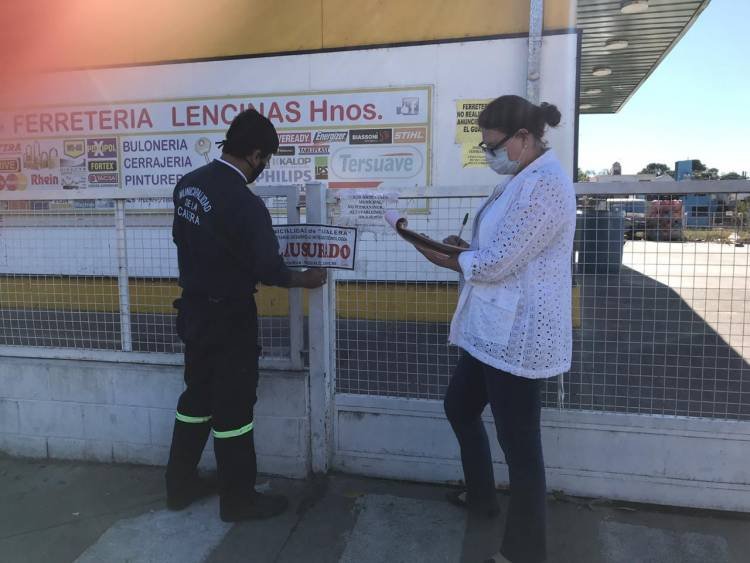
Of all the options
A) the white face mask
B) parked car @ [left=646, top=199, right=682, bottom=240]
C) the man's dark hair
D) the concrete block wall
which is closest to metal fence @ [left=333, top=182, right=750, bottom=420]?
parked car @ [left=646, top=199, right=682, bottom=240]

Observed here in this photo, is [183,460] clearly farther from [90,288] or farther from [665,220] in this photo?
[665,220]

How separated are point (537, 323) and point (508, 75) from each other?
14.8 feet

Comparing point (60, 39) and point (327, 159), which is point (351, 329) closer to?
point (327, 159)

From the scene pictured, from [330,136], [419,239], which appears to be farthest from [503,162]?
[330,136]

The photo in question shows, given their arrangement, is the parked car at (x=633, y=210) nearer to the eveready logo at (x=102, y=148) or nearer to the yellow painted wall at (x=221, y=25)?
the yellow painted wall at (x=221, y=25)

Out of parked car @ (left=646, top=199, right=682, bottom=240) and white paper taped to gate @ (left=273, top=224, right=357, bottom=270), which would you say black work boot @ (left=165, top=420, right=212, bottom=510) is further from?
parked car @ (left=646, top=199, right=682, bottom=240)

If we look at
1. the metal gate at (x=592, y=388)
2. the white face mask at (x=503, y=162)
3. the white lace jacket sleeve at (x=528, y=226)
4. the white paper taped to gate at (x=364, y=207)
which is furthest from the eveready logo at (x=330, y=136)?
the white lace jacket sleeve at (x=528, y=226)

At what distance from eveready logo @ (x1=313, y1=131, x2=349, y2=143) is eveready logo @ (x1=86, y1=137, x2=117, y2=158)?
8.52 ft

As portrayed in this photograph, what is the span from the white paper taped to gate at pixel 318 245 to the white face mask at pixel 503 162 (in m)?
0.99

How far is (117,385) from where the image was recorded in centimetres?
368

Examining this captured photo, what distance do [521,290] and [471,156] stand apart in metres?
4.28

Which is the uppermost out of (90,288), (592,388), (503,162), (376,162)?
(376,162)

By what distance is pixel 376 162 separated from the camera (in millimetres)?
6484


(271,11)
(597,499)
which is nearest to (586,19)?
(271,11)
